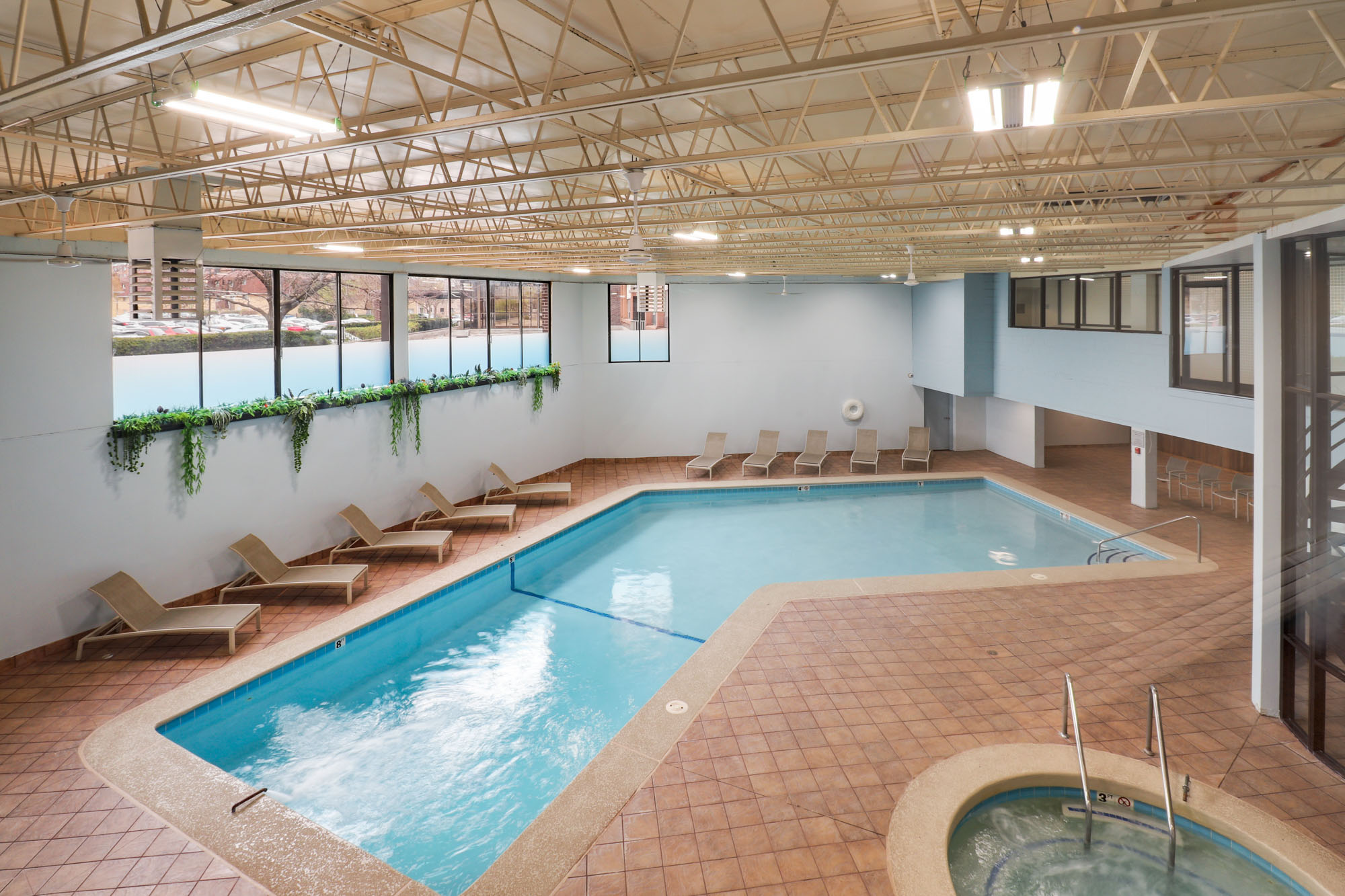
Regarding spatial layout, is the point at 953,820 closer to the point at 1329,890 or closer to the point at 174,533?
the point at 1329,890

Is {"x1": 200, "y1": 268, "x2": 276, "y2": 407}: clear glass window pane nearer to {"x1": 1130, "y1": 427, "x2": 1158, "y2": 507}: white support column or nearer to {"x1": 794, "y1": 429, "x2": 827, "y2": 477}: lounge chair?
{"x1": 794, "y1": 429, "x2": 827, "y2": 477}: lounge chair

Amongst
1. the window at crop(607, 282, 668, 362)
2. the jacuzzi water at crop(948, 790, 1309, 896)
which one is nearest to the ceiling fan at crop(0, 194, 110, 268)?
the jacuzzi water at crop(948, 790, 1309, 896)

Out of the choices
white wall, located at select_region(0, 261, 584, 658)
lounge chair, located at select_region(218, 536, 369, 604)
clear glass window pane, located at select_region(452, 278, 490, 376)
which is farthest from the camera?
clear glass window pane, located at select_region(452, 278, 490, 376)

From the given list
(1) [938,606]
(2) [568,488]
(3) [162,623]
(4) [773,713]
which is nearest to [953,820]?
(4) [773,713]

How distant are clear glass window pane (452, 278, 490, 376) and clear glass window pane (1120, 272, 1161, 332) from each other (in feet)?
37.1

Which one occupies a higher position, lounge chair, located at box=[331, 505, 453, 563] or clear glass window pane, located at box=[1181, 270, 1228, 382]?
clear glass window pane, located at box=[1181, 270, 1228, 382]

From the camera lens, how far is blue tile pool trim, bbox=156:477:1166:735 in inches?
287

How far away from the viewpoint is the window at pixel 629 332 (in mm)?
18188

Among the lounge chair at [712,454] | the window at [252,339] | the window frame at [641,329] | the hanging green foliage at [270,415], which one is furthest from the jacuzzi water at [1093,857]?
the window frame at [641,329]

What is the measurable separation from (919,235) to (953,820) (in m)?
7.27

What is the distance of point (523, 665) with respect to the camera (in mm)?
8414

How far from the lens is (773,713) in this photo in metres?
6.49

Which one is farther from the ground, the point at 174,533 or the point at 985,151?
the point at 985,151

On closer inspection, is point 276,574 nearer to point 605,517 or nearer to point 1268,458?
point 605,517
